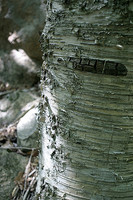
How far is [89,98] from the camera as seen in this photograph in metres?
0.90

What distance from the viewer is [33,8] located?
9.32 feet

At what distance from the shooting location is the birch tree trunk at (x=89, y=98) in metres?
0.81

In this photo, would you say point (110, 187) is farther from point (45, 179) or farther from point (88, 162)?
point (45, 179)

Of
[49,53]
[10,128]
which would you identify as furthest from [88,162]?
[10,128]

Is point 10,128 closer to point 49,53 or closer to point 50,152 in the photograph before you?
point 50,152

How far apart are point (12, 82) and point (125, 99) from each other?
2.44 metres

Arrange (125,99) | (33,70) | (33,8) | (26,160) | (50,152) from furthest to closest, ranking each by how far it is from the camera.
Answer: (33,70) < (33,8) < (26,160) < (50,152) < (125,99)

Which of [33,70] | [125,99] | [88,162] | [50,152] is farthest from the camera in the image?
[33,70]

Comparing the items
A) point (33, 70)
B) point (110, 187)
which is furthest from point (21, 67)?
point (110, 187)

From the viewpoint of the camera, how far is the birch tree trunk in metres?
0.81

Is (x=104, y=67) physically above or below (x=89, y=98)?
above

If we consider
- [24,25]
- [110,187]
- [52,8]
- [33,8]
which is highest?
[52,8]

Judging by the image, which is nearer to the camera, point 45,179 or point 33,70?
point 45,179

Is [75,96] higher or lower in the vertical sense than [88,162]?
higher
